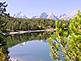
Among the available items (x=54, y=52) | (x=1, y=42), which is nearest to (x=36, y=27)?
(x=1, y=42)

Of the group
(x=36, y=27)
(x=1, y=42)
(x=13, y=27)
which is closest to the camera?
(x=1, y=42)

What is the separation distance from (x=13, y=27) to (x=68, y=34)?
542ft

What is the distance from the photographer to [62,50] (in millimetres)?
15125

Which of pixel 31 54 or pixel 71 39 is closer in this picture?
pixel 71 39

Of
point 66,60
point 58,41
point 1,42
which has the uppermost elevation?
point 58,41

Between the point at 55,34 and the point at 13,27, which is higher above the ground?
the point at 55,34

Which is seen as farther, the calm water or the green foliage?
the calm water

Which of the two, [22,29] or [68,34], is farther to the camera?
[22,29]

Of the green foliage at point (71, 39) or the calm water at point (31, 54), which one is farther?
the calm water at point (31, 54)

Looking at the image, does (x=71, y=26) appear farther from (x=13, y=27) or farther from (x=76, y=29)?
(x=13, y=27)

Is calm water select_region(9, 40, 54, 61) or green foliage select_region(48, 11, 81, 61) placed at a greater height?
green foliage select_region(48, 11, 81, 61)

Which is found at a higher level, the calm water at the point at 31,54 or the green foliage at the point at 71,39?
the green foliage at the point at 71,39

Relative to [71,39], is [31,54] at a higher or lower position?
lower

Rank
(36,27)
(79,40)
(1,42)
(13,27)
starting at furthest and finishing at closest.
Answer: (36,27) → (13,27) → (1,42) → (79,40)
